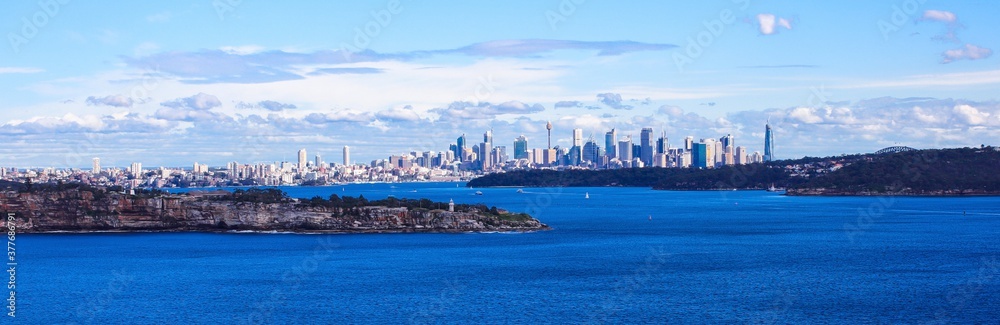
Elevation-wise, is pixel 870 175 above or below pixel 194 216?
above

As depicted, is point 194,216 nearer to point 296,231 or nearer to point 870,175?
point 296,231

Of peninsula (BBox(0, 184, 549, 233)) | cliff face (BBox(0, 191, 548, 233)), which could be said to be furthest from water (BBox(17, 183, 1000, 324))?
peninsula (BBox(0, 184, 549, 233))

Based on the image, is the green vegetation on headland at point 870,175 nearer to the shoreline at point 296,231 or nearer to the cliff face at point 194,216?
the shoreline at point 296,231

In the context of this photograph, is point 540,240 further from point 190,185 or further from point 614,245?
point 190,185

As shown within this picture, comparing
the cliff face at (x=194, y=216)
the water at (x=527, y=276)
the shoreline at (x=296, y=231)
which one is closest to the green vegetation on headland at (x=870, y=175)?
the water at (x=527, y=276)

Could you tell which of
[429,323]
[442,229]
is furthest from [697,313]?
[442,229]

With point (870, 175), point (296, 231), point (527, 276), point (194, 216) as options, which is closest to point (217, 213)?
point (194, 216)

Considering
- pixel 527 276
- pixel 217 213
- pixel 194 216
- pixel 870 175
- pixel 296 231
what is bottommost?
pixel 527 276
